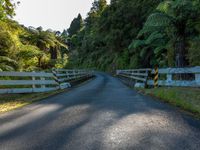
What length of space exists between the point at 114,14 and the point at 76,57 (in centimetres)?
4921

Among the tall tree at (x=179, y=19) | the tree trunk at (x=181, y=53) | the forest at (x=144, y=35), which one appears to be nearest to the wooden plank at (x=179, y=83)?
the tree trunk at (x=181, y=53)

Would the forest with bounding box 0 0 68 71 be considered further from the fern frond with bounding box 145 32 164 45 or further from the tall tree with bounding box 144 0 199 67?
the fern frond with bounding box 145 32 164 45

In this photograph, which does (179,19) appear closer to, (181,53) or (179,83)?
(181,53)

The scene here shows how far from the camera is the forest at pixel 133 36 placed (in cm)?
1352

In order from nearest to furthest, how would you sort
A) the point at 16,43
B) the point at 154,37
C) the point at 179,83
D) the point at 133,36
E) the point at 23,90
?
the point at 179,83 < the point at 23,90 < the point at 16,43 < the point at 154,37 < the point at 133,36

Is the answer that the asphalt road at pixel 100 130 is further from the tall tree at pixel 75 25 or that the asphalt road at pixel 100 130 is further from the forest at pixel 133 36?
the tall tree at pixel 75 25

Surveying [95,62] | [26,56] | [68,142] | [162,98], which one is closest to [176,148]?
[68,142]

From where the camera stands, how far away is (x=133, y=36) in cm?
3425

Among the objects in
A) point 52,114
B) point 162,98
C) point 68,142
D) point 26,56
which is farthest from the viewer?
point 26,56

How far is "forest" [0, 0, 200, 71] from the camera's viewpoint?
13523mm

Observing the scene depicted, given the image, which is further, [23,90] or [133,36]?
[133,36]

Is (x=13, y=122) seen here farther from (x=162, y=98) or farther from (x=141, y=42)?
(x=141, y=42)

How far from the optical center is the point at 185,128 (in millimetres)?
4449

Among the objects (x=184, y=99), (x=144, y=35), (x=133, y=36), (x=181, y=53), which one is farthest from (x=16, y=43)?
(x=133, y=36)
